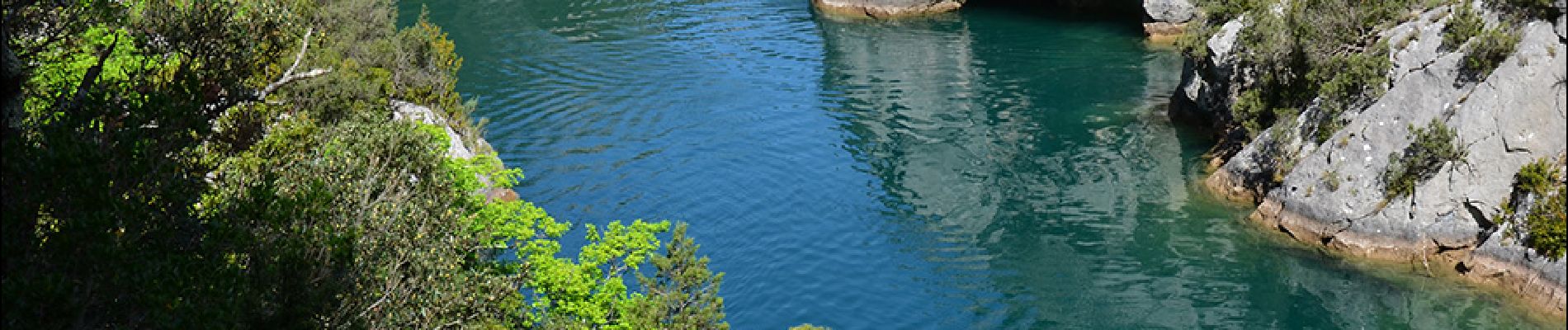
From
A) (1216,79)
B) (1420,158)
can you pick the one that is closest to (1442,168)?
(1420,158)

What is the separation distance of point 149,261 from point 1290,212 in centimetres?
3019

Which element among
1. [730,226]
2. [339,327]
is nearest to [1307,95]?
[730,226]

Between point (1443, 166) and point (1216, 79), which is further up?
point (1216, 79)

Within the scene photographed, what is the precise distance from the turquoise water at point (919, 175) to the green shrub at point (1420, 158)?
249 centimetres

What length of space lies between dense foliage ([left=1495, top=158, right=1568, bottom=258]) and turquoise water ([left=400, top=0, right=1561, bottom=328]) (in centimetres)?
179

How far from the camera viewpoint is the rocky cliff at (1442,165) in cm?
3167

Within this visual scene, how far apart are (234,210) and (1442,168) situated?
29.4 metres

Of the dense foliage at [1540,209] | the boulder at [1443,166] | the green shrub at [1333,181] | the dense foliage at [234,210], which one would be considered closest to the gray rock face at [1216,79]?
the boulder at [1443,166]

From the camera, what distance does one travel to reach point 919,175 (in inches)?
1719

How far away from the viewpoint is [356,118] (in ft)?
82.3

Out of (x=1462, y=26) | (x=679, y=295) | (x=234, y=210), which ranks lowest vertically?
(x=679, y=295)

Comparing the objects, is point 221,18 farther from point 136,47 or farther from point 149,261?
point 149,261

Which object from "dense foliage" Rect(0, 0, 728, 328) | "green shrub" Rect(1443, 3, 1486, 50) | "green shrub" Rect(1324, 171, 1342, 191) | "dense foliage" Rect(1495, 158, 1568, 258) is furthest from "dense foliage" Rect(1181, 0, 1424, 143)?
"dense foliage" Rect(0, 0, 728, 328)

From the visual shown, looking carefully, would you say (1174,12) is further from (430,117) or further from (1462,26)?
(430,117)
